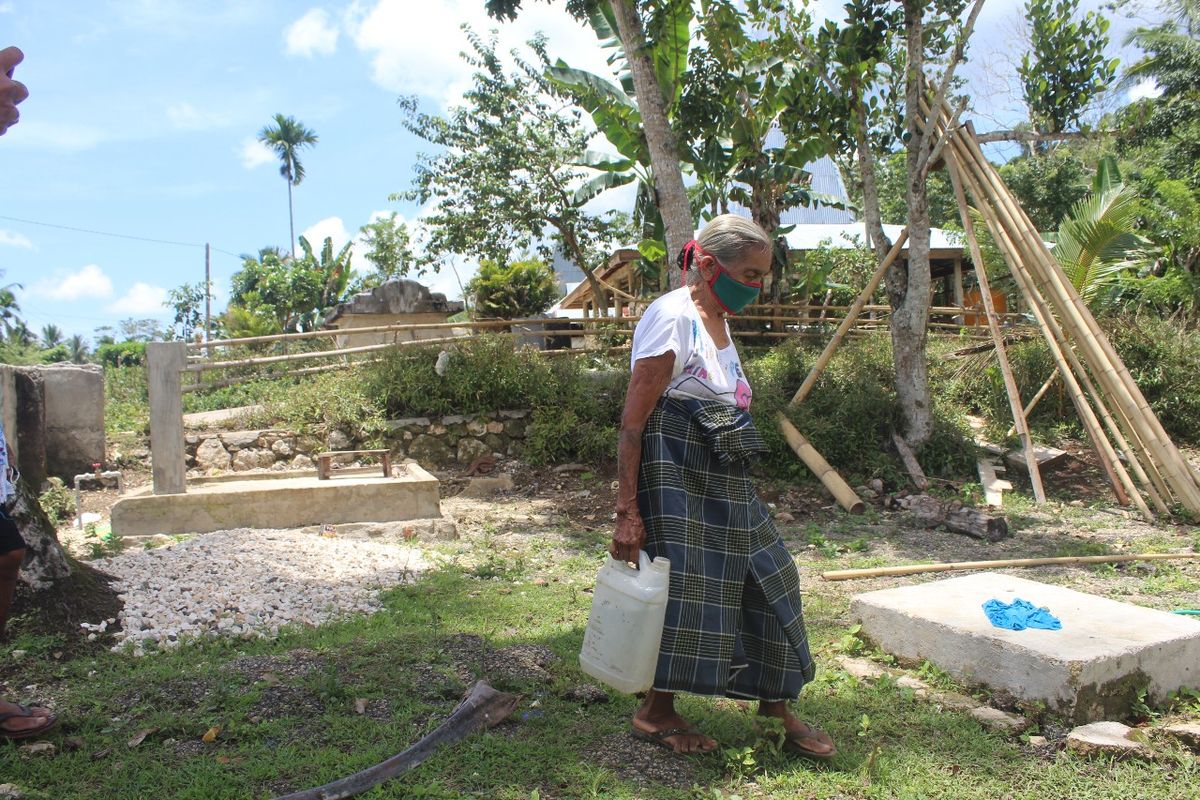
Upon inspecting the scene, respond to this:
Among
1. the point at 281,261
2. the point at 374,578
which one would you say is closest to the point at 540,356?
the point at 374,578

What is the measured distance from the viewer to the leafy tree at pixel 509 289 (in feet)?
64.0

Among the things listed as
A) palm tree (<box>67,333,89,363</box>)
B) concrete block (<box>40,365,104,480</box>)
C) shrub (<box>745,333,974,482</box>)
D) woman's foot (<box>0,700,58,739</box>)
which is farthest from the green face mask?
palm tree (<box>67,333,89,363</box>)

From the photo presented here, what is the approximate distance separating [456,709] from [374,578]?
2404 millimetres

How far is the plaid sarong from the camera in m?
2.59

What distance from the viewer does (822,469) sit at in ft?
28.0

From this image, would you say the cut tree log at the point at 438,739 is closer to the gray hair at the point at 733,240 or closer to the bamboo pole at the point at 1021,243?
the gray hair at the point at 733,240

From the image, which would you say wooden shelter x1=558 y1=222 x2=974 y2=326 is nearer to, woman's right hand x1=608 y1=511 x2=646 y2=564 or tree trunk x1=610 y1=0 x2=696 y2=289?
tree trunk x1=610 y1=0 x2=696 y2=289

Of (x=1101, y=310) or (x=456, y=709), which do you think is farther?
(x=1101, y=310)

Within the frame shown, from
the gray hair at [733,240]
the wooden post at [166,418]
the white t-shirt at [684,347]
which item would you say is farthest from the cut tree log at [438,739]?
the wooden post at [166,418]

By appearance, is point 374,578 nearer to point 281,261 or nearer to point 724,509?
point 724,509

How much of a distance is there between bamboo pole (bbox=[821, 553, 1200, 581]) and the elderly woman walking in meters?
2.71

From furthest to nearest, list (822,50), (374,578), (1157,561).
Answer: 1. (822,50)
2. (1157,561)
3. (374,578)

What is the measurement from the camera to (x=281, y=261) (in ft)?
111

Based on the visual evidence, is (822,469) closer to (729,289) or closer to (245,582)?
(245,582)
